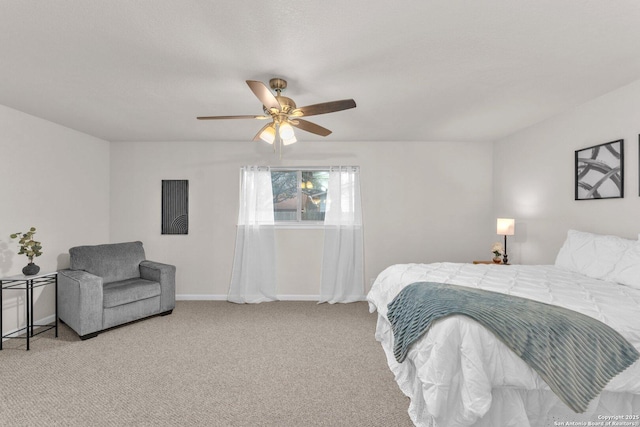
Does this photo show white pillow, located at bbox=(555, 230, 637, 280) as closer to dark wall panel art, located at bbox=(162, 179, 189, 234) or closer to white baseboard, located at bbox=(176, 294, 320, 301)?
white baseboard, located at bbox=(176, 294, 320, 301)

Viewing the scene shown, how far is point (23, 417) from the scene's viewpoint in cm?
194

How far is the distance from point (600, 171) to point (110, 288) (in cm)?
517

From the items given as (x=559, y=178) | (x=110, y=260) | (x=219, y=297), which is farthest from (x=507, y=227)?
(x=110, y=260)

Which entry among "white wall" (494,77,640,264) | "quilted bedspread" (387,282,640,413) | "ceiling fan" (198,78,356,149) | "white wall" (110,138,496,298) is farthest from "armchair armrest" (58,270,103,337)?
"white wall" (494,77,640,264)

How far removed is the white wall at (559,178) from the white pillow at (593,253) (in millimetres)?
255

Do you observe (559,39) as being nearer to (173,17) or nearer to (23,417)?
(173,17)

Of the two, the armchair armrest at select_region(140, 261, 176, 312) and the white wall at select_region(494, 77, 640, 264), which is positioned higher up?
the white wall at select_region(494, 77, 640, 264)

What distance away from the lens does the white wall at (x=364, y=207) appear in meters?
4.62

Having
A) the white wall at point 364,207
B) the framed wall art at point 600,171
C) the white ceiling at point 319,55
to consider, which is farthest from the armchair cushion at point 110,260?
the framed wall art at point 600,171

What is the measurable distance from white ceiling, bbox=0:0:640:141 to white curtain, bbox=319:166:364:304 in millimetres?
1306

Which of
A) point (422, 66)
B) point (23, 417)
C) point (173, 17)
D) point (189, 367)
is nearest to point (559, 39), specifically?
point (422, 66)

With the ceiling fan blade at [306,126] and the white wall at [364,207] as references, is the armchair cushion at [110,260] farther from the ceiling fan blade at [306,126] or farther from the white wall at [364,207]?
the ceiling fan blade at [306,126]

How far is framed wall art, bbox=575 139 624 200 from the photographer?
8.90 ft

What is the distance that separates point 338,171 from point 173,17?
3.09 metres
